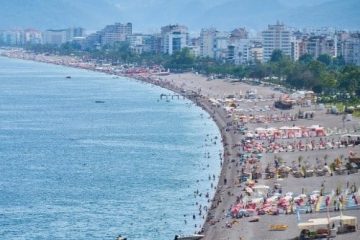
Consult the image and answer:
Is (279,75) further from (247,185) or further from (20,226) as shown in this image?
(20,226)

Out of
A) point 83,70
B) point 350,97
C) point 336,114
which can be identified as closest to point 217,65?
point 83,70

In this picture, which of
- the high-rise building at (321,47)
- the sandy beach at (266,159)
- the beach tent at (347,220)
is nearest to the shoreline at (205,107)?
the sandy beach at (266,159)

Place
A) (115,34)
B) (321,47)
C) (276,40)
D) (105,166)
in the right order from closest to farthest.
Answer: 1. (105,166)
2. (321,47)
3. (276,40)
4. (115,34)

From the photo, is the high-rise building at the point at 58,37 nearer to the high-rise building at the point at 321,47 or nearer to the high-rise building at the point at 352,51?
the high-rise building at the point at 321,47

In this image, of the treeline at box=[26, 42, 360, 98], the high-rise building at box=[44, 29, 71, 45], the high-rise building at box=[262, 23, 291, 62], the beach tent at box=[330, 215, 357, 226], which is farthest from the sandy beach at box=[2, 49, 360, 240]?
the high-rise building at box=[44, 29, 71, 45]

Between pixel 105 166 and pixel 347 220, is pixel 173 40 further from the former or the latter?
pixel 347 220

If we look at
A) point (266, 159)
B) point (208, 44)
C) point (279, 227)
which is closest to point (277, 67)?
point (208, 44)
